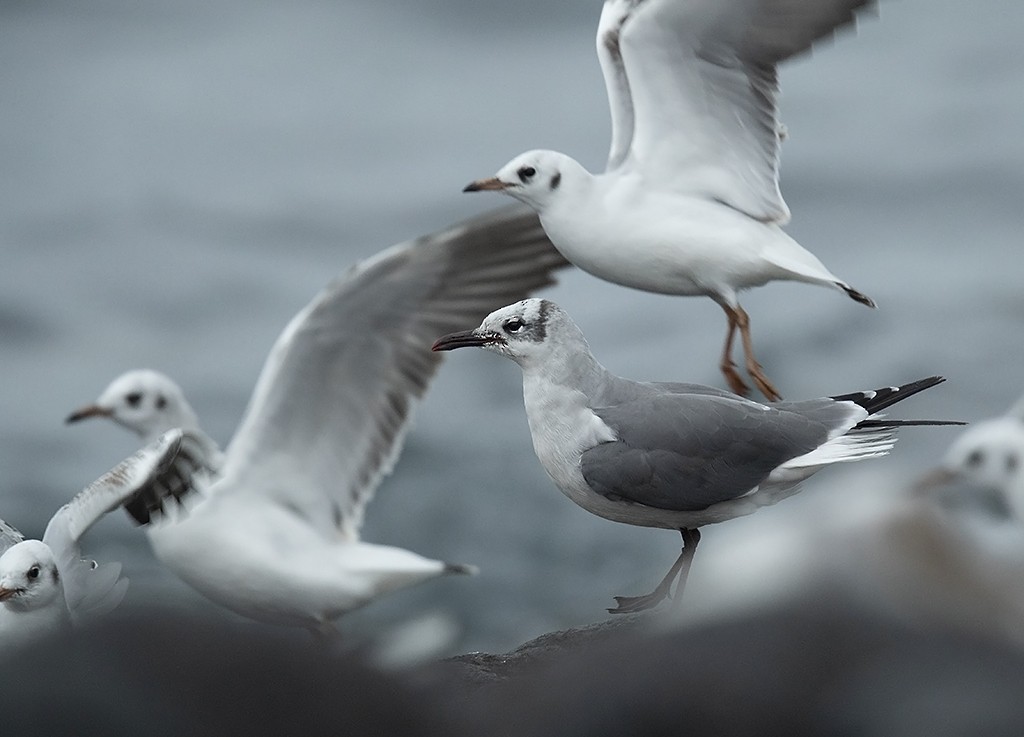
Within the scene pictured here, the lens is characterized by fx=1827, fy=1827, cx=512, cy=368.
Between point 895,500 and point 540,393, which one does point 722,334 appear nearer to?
point 895,500

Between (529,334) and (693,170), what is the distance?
6.72ft

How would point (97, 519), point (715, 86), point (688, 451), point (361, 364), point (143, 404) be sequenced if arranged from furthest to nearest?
1. point (143, 404)
2. point (715, 86)
3. point (361, 364)
4. point (97, 519)
5. point (688, 451)

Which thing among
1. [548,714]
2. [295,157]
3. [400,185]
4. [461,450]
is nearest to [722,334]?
[461,450]

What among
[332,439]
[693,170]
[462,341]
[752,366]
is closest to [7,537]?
[332,439]

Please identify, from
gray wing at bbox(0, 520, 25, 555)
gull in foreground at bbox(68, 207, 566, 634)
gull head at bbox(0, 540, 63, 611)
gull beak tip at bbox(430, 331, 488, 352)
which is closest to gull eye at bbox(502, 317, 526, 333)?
gull beak tip at bbox(430, 331, 488, 352)

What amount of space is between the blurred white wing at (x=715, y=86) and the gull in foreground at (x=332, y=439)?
2.59ft

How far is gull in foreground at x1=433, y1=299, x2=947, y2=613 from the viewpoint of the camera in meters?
5.93

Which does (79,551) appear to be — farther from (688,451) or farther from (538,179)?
(688,451)

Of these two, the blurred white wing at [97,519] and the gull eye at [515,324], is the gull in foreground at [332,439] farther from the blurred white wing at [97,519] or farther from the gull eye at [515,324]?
the gull eye at [515,324]

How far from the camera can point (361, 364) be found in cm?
768

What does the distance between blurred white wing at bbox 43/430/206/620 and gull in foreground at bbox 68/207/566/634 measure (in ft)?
0.76

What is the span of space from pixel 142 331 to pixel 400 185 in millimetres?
3658

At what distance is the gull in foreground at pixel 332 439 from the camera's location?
742 cm

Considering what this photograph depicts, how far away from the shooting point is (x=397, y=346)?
25.5 feet
